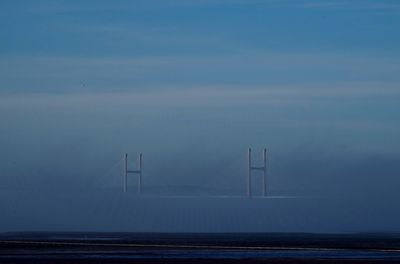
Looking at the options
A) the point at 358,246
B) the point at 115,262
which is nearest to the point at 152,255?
the point at 115,262

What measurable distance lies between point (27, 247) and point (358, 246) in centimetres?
1964

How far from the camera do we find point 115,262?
5381 cm

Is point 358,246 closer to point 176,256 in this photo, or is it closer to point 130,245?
point 130,245

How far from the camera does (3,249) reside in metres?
67.4

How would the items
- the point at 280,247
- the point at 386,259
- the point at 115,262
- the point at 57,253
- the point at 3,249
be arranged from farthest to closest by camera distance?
1. the point at 280,247
2. the point at 3,249
3. the point at 57,253
4. the point at 386,259
5. the point at 115,262

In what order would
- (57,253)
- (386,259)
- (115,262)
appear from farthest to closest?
(57,253), (386,259), (115,262)

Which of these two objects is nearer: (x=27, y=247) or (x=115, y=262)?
(x=115, y=262)

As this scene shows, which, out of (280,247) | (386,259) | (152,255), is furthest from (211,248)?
(386,259)

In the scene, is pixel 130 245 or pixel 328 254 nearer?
pixel 328 254

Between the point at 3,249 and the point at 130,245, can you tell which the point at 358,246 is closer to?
the point at 130,245

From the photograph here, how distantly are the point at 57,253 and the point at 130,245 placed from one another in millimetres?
11681

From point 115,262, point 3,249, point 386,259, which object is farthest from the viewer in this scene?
point 3,249

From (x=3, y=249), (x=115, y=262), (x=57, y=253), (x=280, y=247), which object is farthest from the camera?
Result: (x=280, y=247)

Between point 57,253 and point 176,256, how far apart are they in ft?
23.2
